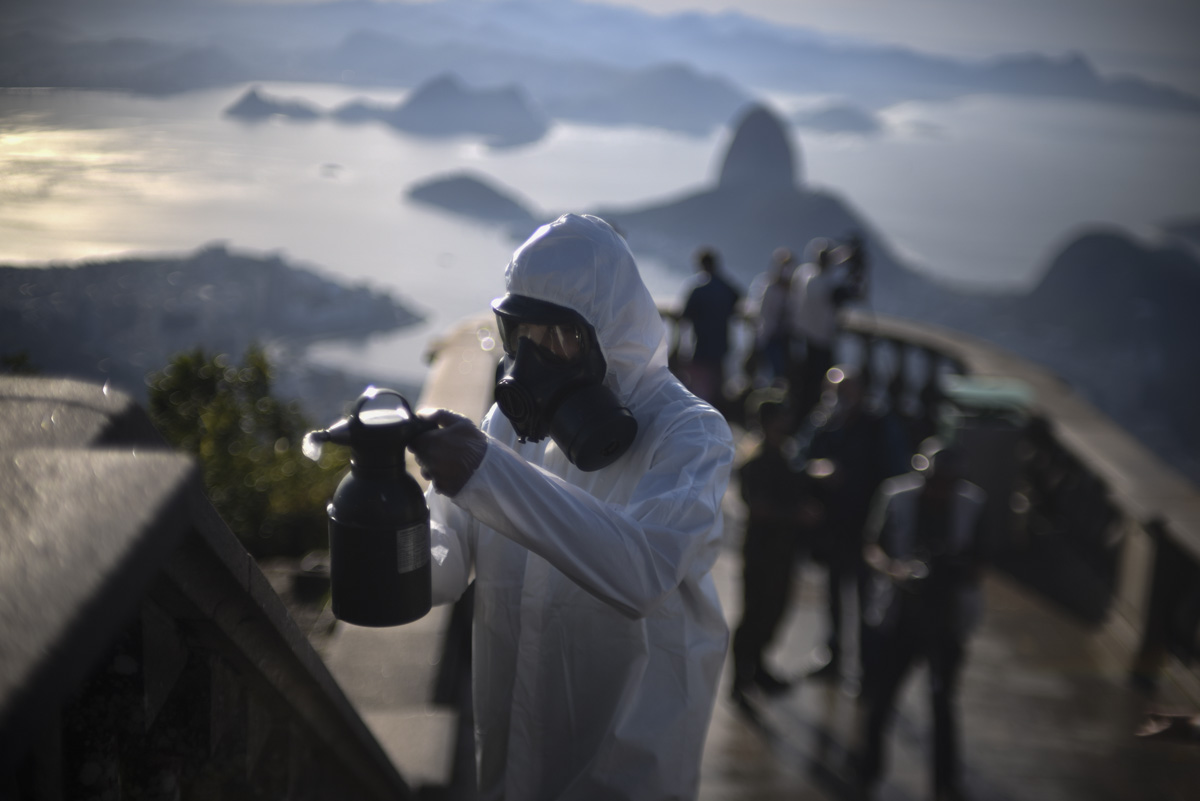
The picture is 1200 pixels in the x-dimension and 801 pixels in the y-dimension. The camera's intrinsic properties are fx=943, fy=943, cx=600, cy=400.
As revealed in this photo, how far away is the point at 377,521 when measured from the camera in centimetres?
157

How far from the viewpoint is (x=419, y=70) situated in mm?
9688

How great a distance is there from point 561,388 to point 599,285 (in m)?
0.24

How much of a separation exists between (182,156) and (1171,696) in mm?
6052

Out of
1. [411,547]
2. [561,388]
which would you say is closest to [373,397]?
[411,547]

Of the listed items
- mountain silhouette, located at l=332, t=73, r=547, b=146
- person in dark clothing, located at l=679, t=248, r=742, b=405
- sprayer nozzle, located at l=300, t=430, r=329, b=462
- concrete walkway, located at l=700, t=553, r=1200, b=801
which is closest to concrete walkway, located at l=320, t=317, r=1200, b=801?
concrete walkway, located at l=700, t=553, r=1200, b=801

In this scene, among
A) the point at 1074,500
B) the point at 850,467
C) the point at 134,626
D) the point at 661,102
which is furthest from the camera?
the point at 661,102

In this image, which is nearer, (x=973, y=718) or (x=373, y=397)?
(x=373, y=397)

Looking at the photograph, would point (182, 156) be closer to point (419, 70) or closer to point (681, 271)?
point (419, 70)

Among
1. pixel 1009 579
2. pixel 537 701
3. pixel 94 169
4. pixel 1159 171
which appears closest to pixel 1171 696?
pixel 1009 579

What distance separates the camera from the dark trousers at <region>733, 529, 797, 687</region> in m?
4.92

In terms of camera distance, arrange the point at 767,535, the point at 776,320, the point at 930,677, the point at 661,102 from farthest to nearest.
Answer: the point at 661,102 < the point at 776,320 < the point at 767,535 < the point at 930,677

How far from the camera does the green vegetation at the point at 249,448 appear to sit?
5.60 meters

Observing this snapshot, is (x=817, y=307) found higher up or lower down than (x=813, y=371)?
higher up

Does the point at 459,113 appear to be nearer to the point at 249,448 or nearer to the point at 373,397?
the point at 249,448
